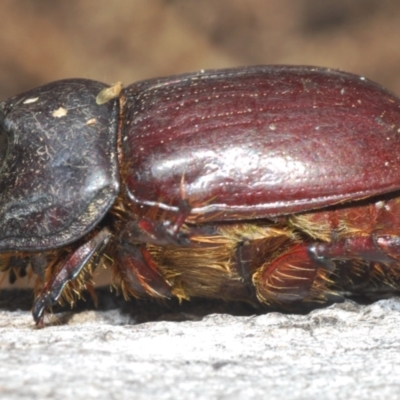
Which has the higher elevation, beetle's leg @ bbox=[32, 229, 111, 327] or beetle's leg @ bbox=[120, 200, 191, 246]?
beetle's leg @ bbox=[120, 200, 191, 246]

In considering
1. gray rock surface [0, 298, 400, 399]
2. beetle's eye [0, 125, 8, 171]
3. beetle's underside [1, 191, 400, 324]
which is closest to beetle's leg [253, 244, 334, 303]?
beetle's underside [1, 191, 400, 324]

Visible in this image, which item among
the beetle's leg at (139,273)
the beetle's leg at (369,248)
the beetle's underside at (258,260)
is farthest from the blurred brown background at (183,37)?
the beetle's leg at (369,248)

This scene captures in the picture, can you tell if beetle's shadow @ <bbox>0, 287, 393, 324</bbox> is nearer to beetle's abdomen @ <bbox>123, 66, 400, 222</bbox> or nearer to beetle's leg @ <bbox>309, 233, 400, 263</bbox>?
beetle's leg @ <bbox>309, 233, 400, 263</bbox>

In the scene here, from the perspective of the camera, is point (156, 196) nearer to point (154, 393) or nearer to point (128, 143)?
point (128, 143)

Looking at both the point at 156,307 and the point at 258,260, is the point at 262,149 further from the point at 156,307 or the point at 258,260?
the point at 156,307

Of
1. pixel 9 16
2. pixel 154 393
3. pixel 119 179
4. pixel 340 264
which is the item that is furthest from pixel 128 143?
pixel 9 16

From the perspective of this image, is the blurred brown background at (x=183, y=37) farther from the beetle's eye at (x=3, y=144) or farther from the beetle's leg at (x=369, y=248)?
the beetle's leg at (x=369, y=248)

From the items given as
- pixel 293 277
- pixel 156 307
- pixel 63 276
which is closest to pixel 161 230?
pixel 63 276
